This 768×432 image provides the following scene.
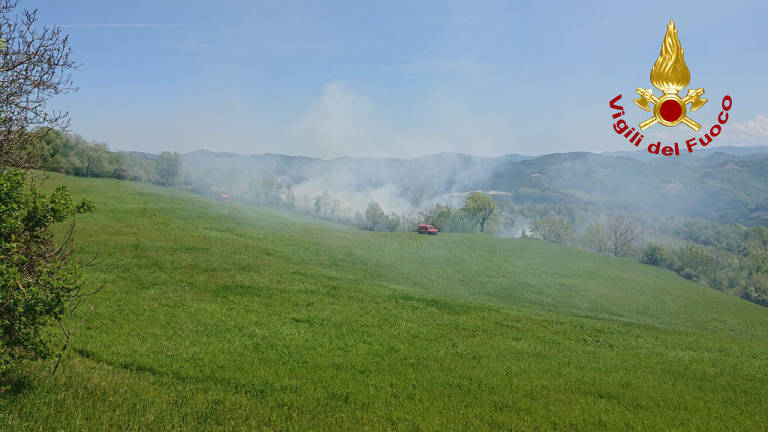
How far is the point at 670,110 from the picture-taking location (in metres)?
22.8

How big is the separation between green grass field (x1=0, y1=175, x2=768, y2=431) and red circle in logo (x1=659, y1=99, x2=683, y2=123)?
557 inches

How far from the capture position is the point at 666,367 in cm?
1922

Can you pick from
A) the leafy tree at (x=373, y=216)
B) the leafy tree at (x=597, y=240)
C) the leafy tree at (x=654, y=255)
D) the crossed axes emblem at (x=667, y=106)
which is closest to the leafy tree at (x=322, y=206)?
the leafy tree at (x=373, y=216)

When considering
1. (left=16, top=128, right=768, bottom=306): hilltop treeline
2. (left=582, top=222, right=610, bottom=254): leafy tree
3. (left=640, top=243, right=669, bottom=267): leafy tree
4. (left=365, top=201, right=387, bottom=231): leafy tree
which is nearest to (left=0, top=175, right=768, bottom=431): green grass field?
(left=640, top=243, right=669, bottom=267): leafy tree

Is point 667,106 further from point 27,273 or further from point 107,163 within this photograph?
point 107,163

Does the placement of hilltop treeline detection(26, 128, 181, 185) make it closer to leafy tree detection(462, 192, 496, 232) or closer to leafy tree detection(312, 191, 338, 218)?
leafy tree detection(312, 191, 338, 218)

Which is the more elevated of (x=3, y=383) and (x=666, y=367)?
(x=3, y=383)

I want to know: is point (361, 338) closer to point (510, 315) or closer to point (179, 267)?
point (510, 315)

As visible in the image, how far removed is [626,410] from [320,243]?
144 feet

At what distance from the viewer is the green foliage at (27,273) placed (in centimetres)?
887

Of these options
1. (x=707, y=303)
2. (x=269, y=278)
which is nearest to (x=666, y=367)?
(x=269, y=278)

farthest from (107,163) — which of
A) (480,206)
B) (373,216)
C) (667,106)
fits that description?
(667,106)

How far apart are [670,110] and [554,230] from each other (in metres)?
151

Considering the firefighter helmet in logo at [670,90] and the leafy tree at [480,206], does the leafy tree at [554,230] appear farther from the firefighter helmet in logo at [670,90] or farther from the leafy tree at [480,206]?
the firefighter helmet in logo at [670,90]
